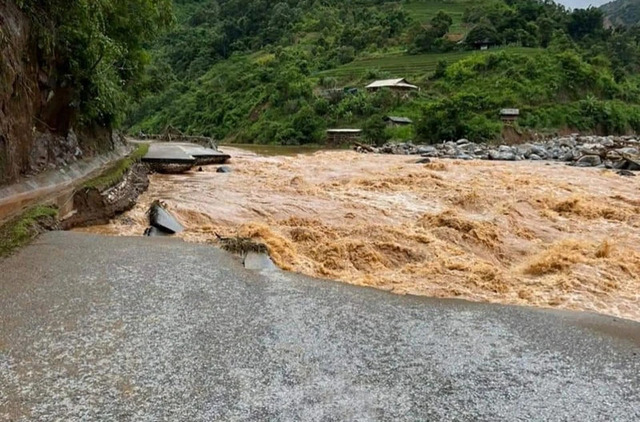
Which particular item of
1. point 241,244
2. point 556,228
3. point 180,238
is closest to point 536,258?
point 556,228

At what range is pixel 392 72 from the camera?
64.0 meters

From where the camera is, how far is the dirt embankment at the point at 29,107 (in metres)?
10.8

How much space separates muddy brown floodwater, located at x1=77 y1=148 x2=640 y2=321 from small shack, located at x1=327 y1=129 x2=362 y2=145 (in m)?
29.4

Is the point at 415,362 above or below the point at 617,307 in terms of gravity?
above

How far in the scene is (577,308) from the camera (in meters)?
6.62

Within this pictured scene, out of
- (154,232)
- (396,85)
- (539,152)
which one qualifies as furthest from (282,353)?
(396,85)

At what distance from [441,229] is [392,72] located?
56146mm

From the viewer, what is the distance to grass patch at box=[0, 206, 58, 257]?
24.5ft

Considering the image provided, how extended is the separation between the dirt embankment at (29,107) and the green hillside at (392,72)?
11.5m

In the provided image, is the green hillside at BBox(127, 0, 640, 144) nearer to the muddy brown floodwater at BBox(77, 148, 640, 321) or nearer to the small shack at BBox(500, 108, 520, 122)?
the small shack at BBox(500, 108, 520, 122)

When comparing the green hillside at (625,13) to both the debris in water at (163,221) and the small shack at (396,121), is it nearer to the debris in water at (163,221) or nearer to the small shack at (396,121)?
the small shack at (396,121)

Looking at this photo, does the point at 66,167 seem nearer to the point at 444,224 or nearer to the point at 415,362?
the point at 444,224

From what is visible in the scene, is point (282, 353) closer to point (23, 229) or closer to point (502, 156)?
point (23, 229)

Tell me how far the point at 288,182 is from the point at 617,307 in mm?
12544
